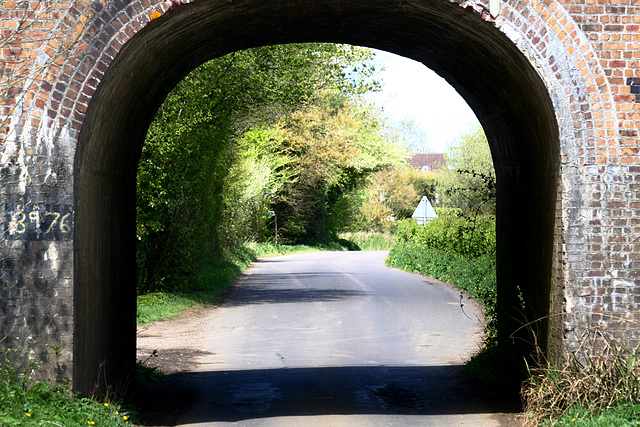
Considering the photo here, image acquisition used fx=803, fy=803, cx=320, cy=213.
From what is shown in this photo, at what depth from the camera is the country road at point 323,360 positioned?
8406 millimetres

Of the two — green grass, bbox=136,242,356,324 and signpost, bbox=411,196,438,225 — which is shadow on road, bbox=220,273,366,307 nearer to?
green grass, bbox=136,242,356,324

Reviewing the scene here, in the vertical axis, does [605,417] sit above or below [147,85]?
below

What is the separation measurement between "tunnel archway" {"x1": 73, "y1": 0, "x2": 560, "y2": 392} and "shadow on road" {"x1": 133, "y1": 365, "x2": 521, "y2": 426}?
79cm

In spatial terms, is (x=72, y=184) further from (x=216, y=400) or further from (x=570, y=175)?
(x=570, y=175)

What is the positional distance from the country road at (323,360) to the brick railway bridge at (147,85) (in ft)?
4.79

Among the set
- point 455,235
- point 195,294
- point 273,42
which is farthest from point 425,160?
point 273,42

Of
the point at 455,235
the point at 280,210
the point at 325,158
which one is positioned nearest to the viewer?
the point at 455,235

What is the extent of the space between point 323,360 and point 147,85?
5124 millimetres

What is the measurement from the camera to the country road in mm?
8406

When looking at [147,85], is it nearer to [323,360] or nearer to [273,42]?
[273,42]

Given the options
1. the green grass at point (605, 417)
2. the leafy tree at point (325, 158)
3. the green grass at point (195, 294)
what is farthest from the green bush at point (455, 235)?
the green grass at point (605, 417)

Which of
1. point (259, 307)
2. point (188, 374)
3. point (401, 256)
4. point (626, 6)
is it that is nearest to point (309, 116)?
point (401, 256)

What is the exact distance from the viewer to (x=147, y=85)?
8.48m

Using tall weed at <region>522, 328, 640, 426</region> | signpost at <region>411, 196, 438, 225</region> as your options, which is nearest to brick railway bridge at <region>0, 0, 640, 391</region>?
tall weed at <region>522, 328, 640, 426</region>
